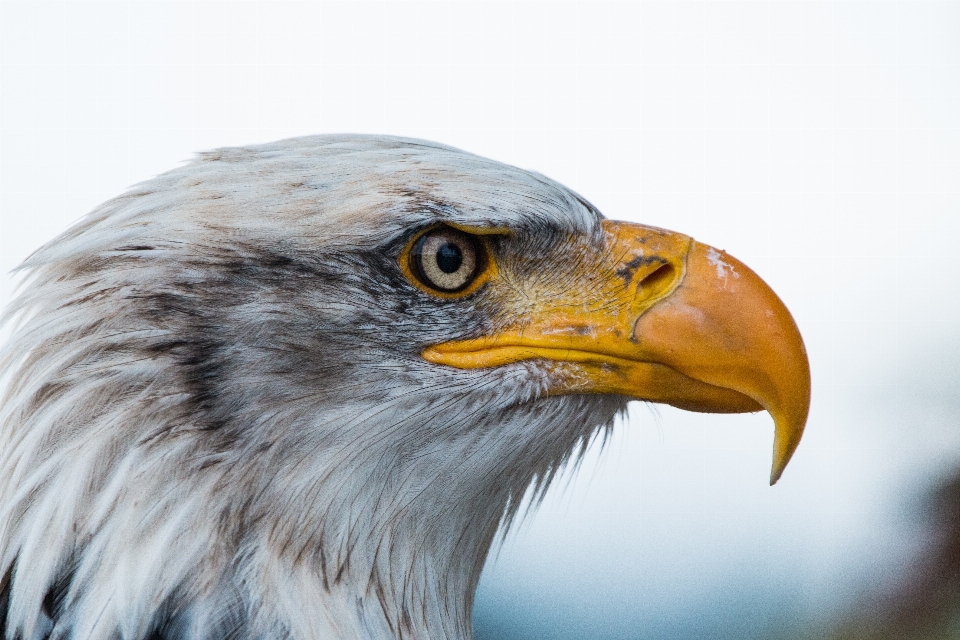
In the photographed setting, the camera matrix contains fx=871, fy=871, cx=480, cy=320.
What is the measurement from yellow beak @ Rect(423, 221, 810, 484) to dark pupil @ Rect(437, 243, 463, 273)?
0.10m

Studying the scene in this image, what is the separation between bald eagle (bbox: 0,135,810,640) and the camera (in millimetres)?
1086

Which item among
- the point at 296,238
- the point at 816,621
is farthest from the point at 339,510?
the point at 816,621

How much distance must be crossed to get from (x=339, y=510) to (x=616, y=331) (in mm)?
447

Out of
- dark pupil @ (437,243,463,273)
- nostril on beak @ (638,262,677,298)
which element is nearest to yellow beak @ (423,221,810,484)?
nostril on beak @ (638,262,677,298)

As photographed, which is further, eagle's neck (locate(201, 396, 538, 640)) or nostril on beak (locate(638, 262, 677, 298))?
nostril on beak (locate(638, 262, 677, 298))

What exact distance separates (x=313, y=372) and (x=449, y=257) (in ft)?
0.77

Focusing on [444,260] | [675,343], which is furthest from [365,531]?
[675,343]

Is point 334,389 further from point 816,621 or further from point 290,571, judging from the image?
point 816,621

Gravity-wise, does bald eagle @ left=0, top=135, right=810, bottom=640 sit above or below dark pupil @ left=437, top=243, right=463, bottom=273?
below

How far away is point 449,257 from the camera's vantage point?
3.83ft

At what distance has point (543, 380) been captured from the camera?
1204 mm

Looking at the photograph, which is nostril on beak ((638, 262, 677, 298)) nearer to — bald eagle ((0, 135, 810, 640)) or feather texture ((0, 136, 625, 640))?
bald eagle ((0, 135, 810, 640))

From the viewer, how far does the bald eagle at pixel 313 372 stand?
42.8 inches

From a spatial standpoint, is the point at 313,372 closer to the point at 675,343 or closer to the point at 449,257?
the point at 449,257
